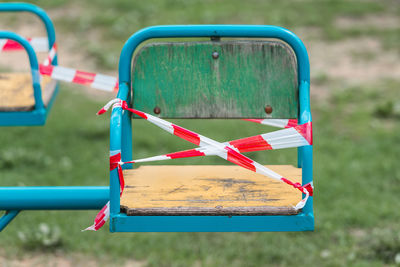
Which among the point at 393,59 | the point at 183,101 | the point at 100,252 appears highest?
the point at 393,59

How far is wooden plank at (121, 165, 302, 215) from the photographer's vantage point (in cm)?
214

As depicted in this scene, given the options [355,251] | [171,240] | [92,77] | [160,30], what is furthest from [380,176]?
[160,30]

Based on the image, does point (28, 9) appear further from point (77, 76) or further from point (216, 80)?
point (216, 80)

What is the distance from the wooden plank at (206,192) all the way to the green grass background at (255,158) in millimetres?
1431

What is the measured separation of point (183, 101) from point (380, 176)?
295cm

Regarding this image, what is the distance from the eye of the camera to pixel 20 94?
3.23 metres

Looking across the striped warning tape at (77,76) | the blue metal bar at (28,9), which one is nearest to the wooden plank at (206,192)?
the striped warning tape at (77,76)

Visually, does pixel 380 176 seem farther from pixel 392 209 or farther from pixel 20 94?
pixel 20 94

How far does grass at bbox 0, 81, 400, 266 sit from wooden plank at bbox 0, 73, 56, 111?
1223mm

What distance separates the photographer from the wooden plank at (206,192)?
2137 mm

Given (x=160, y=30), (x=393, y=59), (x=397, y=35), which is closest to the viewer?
(x=160, y=30)

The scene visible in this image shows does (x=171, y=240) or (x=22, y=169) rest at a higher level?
(x=22, y=169)

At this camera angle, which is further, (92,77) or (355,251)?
(355,251)

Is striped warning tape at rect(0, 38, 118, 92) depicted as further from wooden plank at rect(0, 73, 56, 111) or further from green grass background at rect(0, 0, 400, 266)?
green grass background at rect(0, 0, 400, 266)
